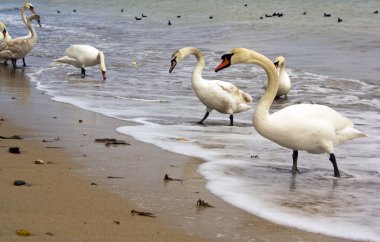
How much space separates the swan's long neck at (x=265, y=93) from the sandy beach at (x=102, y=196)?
74cm

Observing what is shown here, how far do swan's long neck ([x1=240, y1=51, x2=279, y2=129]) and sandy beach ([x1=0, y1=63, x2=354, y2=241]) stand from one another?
0.74 m

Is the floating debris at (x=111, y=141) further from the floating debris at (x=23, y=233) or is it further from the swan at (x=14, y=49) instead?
the swan at (x=14, y=49)

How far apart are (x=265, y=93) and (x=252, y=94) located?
7722 mm

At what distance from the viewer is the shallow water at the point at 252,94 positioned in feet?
21.2

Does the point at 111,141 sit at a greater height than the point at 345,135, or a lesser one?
lesser

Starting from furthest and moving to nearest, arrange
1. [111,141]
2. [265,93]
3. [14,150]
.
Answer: [111,141], [265,93], [14,150]

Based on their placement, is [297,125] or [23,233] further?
[297,125]

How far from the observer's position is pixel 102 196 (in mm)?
5941

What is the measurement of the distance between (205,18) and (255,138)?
33886 mm

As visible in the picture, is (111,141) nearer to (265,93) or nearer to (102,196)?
(265,93)

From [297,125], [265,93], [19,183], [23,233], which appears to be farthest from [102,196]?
[265,93]

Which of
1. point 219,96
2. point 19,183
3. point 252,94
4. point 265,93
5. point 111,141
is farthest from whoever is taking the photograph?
point 252,94

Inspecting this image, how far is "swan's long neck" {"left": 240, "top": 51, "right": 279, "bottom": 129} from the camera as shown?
7.55m

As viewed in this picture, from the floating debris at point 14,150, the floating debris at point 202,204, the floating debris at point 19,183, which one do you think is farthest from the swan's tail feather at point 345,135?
the floating debris at point 19,183
